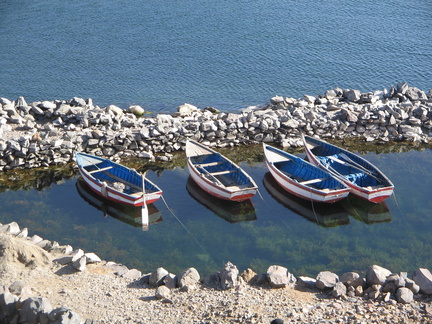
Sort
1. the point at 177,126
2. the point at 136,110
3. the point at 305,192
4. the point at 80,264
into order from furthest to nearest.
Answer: the point at 136,110
the point at 177,126
the point at 305,192
the point at 80,264

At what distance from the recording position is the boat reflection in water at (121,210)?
977 inches

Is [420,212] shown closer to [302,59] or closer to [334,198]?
[334,198]

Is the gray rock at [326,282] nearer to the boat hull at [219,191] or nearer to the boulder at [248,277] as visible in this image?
the boulder at [248,277]

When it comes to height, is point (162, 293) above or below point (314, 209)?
above

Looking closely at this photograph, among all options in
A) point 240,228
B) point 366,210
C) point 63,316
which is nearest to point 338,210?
point 366,210

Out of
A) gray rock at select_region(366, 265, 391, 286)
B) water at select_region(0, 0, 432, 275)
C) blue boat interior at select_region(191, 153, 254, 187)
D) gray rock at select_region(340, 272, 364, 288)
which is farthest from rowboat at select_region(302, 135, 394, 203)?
gray rock at select_region(340, 272, 364, 288)

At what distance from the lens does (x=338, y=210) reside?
84.7ft

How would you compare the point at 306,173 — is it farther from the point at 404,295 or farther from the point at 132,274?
the point at 132,274

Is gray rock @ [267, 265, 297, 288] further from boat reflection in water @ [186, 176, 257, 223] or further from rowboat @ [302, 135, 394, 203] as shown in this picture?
rowboat @ [302, 135, 394, 203]

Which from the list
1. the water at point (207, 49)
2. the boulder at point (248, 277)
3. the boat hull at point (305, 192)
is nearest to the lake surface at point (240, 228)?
the boat hull at point (305, 192)

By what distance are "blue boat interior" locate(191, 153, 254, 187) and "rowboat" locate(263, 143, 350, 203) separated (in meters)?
1.68

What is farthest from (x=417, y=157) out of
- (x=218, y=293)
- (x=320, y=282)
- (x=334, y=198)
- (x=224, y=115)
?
(x=218, y=293)

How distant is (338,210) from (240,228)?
15.1 ft

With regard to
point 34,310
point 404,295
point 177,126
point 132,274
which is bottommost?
point 132,274
